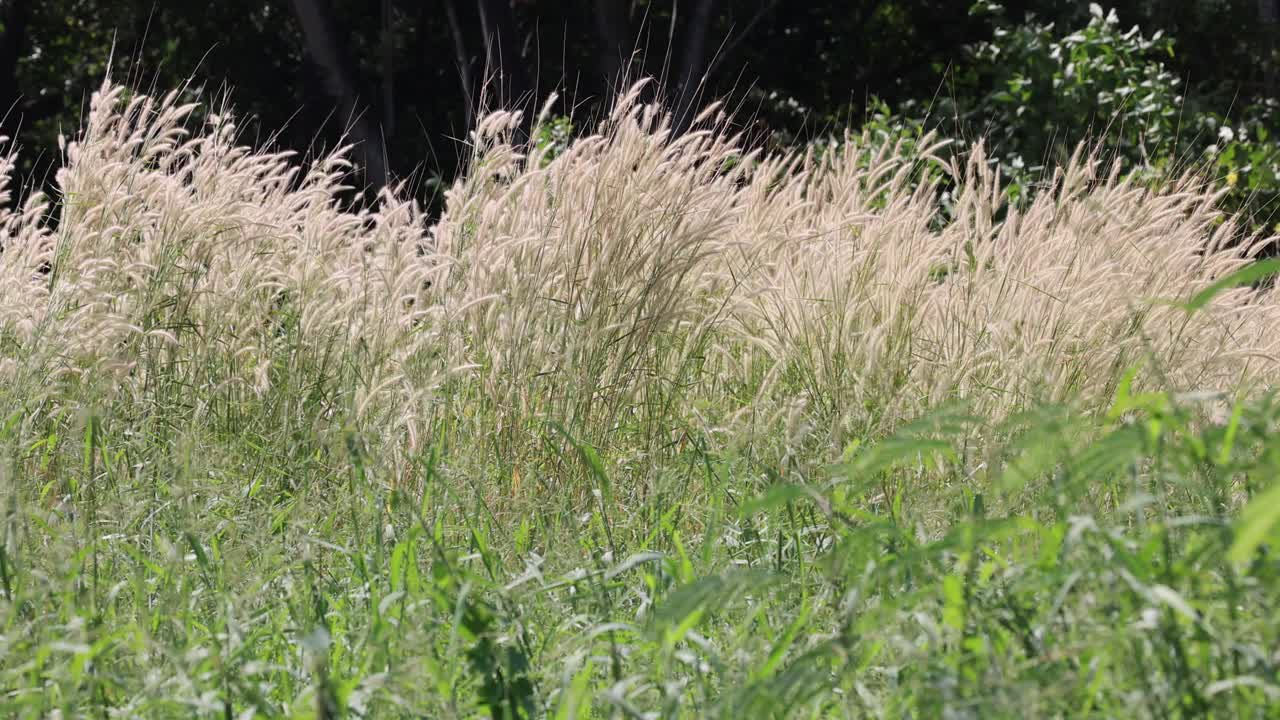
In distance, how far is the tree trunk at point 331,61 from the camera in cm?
1208

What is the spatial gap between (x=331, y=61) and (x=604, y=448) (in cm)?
989

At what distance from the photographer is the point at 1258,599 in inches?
53.5

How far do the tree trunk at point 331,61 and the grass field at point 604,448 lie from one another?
811 cm

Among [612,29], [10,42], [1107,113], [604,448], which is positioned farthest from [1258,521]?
[10,42]

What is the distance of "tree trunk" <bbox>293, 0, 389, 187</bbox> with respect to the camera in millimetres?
12078

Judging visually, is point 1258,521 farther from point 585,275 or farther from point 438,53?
point 438,53

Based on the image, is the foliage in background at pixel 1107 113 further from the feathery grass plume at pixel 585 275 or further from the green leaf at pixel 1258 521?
the green leaf at pixel 1258 521

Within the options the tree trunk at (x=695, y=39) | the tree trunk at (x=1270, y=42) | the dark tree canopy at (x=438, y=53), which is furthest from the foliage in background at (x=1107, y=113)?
the dark tree canopy at (x=438, y=53)

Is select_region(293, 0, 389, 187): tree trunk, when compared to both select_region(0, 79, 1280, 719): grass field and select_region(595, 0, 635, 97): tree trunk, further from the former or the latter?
select_region(0, 79, 1280, 719): grass field

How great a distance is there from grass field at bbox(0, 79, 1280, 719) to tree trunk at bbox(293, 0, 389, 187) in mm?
8105

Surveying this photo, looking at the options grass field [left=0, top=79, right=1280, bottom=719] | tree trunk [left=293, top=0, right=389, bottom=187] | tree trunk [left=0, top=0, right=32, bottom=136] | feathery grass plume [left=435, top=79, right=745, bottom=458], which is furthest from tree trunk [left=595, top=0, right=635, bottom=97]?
feathery grass plume [left=435, top=79, right=745, bottom=458]

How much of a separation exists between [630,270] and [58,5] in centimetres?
1394

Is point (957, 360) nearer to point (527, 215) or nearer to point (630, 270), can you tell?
point (630, 270)

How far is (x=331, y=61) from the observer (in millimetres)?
Answer: 12086
